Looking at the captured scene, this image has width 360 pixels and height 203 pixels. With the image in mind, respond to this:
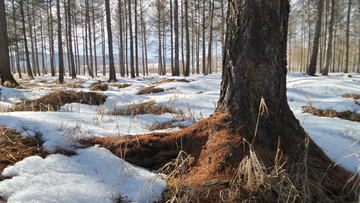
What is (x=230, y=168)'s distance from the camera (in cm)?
123

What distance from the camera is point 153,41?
2405 centimetres

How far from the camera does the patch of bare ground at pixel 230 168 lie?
106cm

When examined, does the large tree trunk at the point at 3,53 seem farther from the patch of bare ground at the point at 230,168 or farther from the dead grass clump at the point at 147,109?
the patch of bare ground at the point at 230,168

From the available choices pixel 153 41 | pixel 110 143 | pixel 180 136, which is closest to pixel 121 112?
pixel 110 143

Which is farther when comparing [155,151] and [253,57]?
[155,151]

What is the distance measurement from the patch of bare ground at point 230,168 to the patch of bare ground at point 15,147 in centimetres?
42

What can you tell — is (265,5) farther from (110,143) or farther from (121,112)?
(121,112)

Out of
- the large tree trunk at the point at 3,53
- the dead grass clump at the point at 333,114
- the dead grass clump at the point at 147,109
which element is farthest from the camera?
the large tree trunk at the point at 3,53

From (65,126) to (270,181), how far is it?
189cm

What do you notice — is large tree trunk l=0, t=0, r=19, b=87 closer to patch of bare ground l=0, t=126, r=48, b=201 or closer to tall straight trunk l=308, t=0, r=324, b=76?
patch of bare ground l=0, t=126, r=48, b=201

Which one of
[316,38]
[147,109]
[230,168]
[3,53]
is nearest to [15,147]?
[230,168]

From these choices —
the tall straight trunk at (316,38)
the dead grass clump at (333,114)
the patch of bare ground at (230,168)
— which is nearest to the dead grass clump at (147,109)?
the patch of bare ground at (230,168)

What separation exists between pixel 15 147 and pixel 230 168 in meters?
1.67

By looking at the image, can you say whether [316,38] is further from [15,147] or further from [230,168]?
[15,147]
